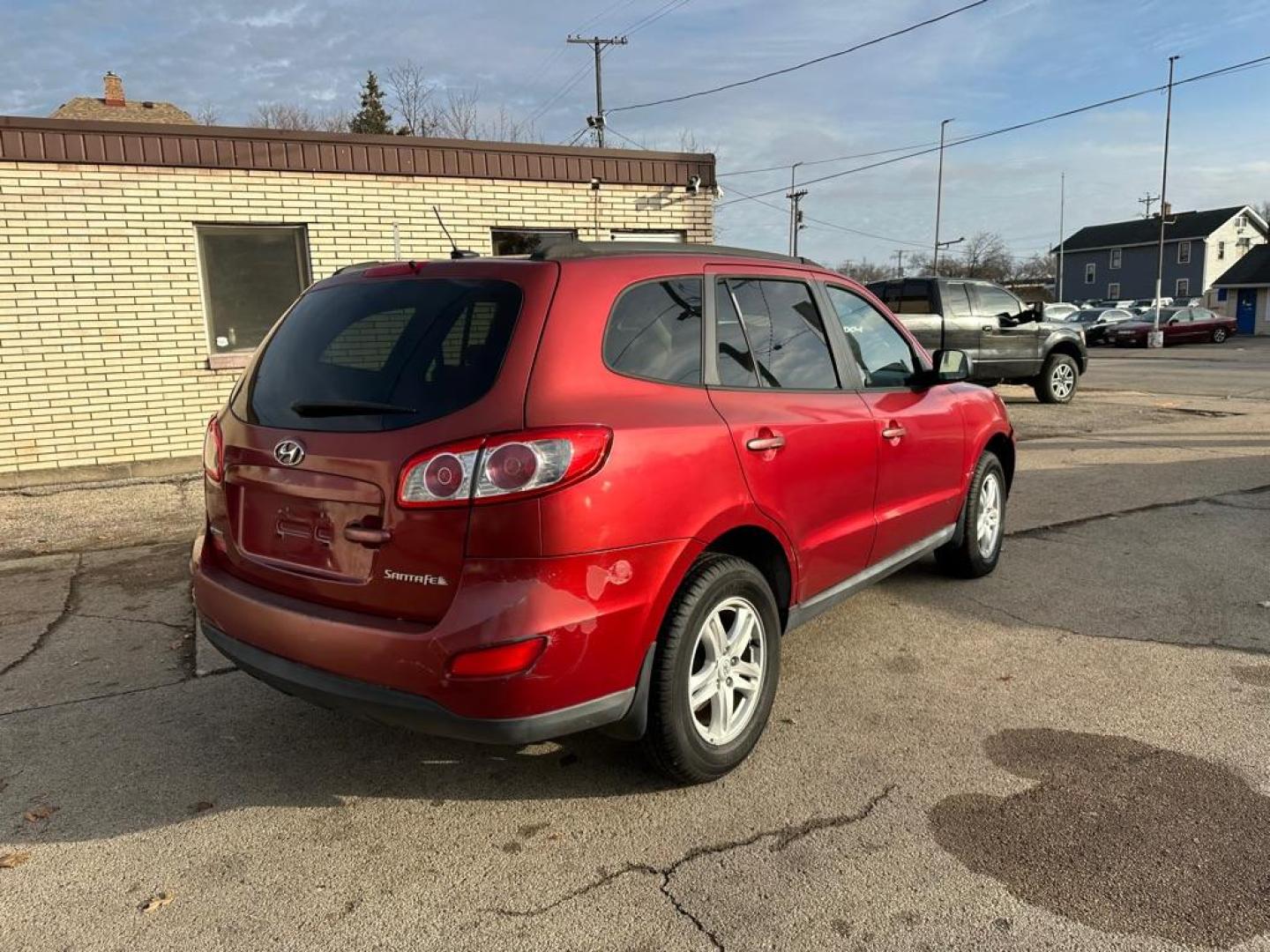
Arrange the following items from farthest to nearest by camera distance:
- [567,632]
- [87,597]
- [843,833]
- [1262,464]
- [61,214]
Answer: [1262,464], [61,214], [87,597], [843,833], [567,632]

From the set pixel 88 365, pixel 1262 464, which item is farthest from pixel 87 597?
pixel 1262 464

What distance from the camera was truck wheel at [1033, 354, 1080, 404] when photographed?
588 inches

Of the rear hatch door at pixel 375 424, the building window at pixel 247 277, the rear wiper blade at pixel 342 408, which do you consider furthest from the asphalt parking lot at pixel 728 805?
the building window at pixel 247 277

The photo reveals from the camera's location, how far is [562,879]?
8.55ft

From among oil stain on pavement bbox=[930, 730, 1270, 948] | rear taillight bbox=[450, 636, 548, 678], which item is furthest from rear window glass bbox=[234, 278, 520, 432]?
oil stain on pavement bbox=[930, 730, 1270, 948]

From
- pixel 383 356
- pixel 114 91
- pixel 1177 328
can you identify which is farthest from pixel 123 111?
pixel 1177 328

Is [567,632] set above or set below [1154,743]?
above

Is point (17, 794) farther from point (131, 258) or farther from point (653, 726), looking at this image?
point (131, 258)

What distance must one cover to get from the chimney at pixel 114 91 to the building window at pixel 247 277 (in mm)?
5170

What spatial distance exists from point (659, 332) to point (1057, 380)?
1396 centimetres

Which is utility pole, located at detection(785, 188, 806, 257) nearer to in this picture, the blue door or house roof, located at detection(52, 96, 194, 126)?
the blue door

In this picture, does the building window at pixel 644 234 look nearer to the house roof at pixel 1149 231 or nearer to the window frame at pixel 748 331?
the window frame at pixel 748 331

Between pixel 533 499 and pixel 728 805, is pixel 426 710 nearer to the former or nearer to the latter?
pixel 533 499

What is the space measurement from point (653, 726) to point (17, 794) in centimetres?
220
